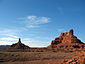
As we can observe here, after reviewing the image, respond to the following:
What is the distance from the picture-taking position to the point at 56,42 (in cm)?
16838

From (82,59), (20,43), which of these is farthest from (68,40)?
(82,59)

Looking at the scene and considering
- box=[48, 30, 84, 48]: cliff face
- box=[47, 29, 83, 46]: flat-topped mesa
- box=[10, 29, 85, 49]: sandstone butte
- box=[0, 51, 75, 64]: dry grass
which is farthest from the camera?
box=[47, 29, 83, 46]: flat-topped mesa

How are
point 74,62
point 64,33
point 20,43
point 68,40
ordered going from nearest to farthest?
1. point 74,62
2. point 20,43
3. point 68,40
4. point 64,33

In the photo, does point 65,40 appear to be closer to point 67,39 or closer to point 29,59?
point 67,39

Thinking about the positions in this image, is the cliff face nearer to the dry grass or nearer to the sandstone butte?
the sandstone butte

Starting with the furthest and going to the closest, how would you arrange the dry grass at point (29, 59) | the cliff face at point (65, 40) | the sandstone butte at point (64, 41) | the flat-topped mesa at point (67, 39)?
the flat-topped mesa at point (67, 39), the cliff face at point (65, 40), the sandstone butte at point (64, 41), the dry grass at point (29, 59)

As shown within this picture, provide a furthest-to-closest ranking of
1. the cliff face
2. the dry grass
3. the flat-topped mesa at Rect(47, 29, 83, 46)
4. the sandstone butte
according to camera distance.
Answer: the flat-topped mesa at Rect(47, 29, 83, 46) < the cliff face < the sandstone butte < the dry grass

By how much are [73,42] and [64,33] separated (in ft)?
112

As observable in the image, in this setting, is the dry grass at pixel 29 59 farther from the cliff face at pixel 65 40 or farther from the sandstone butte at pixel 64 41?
the cliff face at pixel 65 40

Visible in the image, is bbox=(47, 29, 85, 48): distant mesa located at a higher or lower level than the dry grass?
higher

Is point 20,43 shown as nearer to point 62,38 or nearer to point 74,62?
point 62,38

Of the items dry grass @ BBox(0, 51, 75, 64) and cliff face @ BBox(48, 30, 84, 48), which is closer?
dry grass @ BBox(0, 51, 75, 64)

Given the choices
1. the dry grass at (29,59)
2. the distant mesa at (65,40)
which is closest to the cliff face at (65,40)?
the distant mesa at (65,40)

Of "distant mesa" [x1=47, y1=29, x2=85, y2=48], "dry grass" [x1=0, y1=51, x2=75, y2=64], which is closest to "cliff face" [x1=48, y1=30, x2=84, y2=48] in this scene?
"distant mesa" [x1=47, y1=29, x2=85, y2=48]
